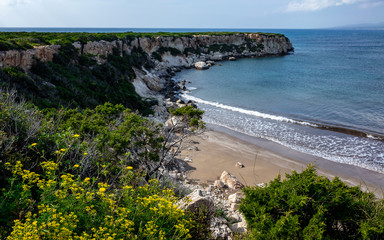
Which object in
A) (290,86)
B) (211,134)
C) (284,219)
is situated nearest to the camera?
(284,219)

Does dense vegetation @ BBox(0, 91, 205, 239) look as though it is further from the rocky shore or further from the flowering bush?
the rocky shore

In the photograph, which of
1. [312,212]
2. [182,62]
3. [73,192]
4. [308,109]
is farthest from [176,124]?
[182,62]

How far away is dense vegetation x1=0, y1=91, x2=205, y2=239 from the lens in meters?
3.69

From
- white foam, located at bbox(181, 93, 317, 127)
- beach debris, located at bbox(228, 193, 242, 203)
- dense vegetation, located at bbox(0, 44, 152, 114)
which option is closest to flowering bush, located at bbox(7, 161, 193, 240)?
beach debris, located at bbox(228, 193, 242, 203)

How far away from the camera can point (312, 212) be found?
5.52m

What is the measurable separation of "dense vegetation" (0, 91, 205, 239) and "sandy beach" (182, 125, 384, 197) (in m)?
5.33

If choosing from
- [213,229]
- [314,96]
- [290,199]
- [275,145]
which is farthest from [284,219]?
[314,96]

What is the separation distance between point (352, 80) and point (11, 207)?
43.4m

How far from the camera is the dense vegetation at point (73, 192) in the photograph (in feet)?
12.1

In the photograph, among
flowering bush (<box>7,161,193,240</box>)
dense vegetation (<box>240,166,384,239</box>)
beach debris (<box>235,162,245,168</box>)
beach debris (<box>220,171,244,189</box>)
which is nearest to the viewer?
flowering bush (<box>7,161,193,240</box>)

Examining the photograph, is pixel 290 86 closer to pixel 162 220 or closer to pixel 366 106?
pixel 366 106

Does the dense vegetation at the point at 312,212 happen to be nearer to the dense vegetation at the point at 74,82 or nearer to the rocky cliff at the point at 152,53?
the dense vegetation at the point at 74,82

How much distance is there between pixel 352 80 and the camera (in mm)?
36688

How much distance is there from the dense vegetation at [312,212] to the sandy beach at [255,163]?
5.65 meters
